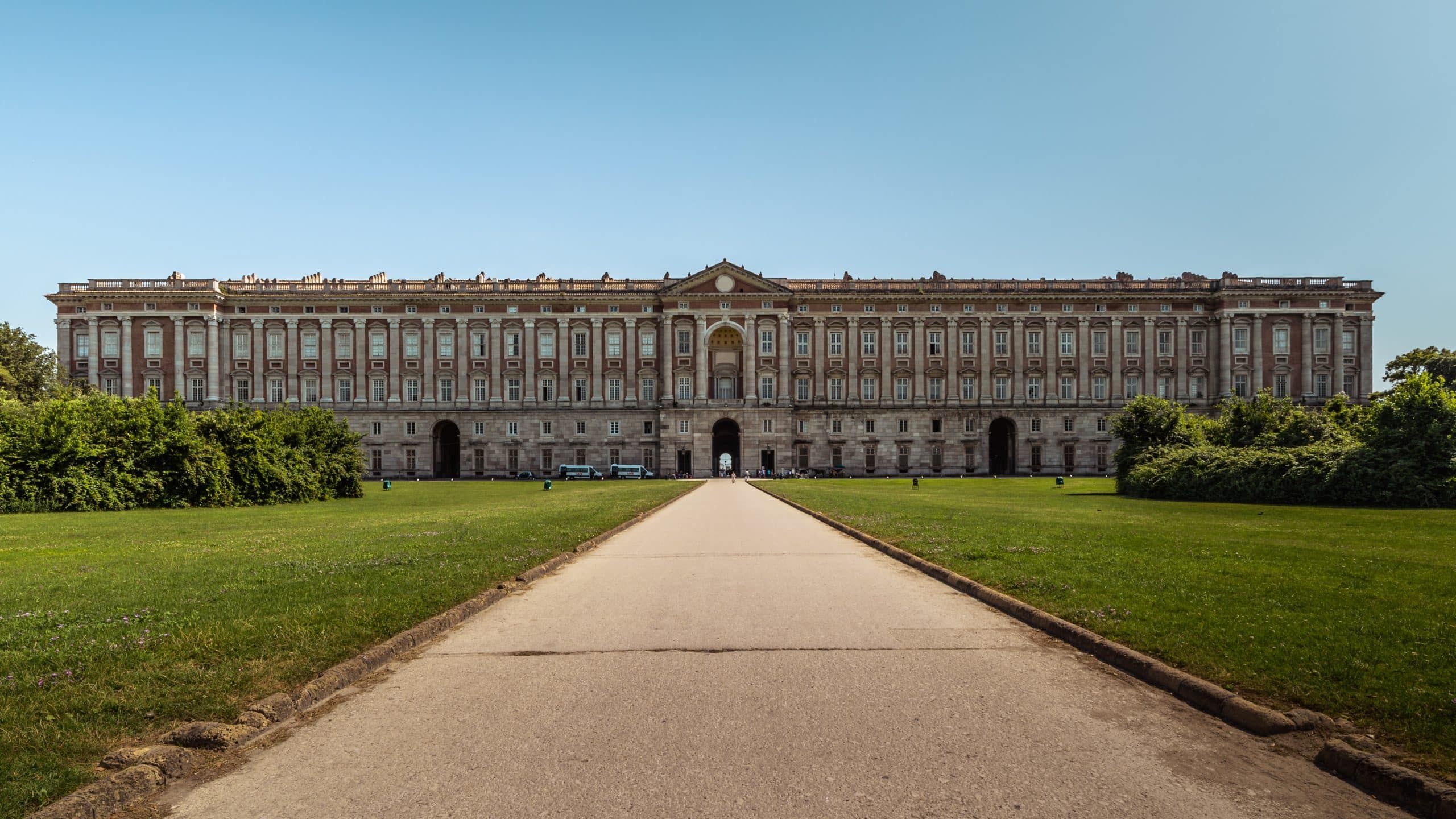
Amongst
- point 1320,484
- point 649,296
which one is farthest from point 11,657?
point 649,296

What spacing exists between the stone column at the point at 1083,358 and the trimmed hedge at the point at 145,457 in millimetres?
78252

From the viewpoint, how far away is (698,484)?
6875 cm

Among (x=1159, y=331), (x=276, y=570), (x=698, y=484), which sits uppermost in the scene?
(x=1159, y=331)

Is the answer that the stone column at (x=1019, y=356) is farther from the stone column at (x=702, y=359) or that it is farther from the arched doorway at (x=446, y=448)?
the arched doorway at (x=446, y=448)

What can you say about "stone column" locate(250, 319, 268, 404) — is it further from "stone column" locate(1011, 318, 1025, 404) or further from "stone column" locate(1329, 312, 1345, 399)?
"stone column" locate(1329, 312, 1345, 399)

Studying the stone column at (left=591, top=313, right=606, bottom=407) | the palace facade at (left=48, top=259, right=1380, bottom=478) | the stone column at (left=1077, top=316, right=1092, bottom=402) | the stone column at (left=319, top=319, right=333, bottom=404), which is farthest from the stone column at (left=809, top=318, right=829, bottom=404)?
the stone column at (left=319, top=319, right=333, bottom=404)

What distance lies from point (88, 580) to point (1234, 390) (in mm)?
98797

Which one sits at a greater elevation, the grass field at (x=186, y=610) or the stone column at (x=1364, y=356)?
the stone column at (x=1364, y=356)

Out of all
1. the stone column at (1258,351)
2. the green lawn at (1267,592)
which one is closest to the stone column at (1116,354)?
the stone column at (1258,351)

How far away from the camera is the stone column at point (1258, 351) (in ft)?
285

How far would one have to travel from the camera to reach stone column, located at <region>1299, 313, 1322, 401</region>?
284 ft

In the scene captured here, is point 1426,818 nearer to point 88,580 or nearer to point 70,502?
point 88,580

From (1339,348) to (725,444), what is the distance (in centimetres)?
6991

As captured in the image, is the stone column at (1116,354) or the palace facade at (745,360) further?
the stone column at (1116,354)
